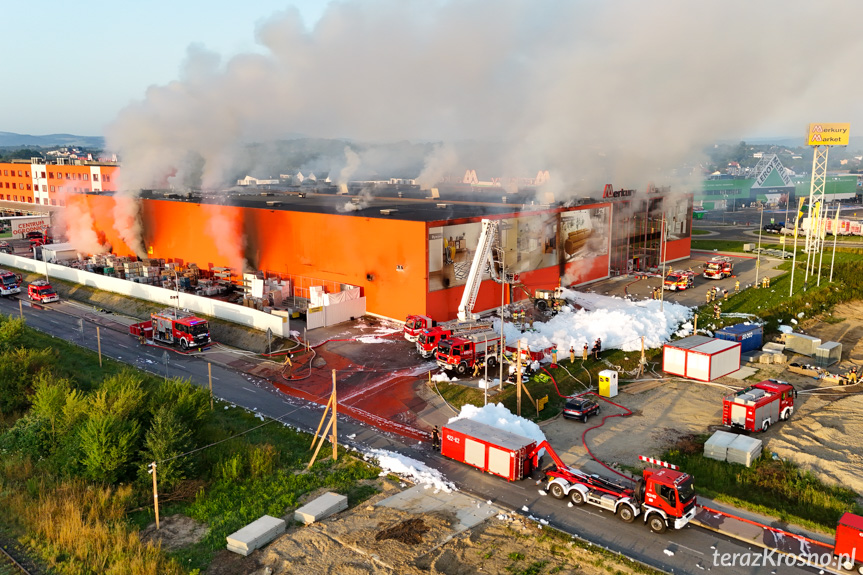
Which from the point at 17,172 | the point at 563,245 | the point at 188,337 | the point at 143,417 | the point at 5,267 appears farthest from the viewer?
the point at 17,172

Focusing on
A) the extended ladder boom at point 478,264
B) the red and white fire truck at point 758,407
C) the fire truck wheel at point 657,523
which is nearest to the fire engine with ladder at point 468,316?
the extended ladder boom at point 478,264

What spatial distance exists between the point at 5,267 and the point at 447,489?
155 feet

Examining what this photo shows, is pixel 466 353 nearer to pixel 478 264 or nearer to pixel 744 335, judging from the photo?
pixel 478 264

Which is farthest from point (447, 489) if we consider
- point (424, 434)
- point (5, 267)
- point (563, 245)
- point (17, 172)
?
point (17, 172)

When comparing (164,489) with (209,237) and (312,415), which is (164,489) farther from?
(209,237)

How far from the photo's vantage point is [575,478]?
16.6 meters

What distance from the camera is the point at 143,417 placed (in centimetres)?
1866

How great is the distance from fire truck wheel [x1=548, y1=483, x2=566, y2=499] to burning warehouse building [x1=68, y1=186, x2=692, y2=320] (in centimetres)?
1588

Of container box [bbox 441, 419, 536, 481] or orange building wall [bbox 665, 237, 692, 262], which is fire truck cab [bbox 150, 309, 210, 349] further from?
orange building wall [bbox 665, 237, 692, 262]

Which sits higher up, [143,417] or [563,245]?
[563,245]

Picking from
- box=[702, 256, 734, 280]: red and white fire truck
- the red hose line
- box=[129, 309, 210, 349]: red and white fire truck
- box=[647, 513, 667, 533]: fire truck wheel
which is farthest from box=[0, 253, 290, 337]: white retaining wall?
box=[702, 256, 734, 280]: red and white fire truck

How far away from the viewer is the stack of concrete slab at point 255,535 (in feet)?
46.6

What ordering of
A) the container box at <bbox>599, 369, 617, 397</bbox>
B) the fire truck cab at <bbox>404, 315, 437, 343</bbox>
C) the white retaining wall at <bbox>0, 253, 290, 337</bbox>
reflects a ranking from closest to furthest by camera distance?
the container box at <bbox>599, 369, 617, 397</bbox> < the fire truck cab at <bbox>404, 315, 437, 343</bbox> < the white retaining wall at <bbox>0, 253, 290, 337</bbox>

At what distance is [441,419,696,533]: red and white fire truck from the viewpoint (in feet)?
49.5
